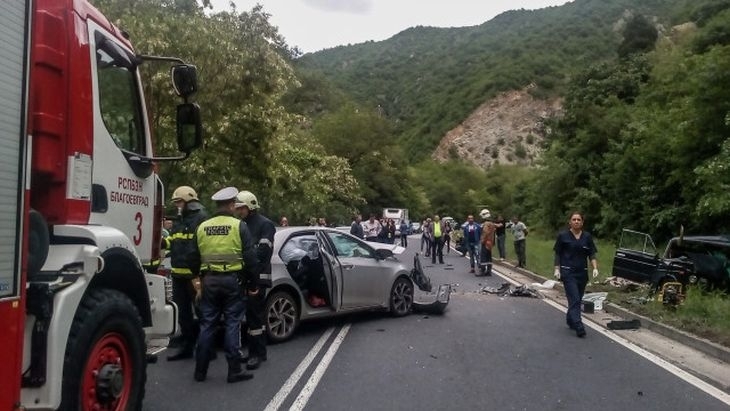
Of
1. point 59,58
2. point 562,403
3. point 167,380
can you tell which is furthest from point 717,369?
point 59,58

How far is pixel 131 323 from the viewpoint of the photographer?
16.1ft

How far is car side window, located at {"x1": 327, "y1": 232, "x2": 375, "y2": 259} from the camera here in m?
10.0

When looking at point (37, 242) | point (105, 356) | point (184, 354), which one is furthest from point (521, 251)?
point (37, 242)

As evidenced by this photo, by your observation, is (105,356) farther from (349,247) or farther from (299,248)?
(349,247)

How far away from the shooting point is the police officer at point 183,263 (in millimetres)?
7715

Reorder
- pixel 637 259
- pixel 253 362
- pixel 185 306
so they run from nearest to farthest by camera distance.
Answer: pixel 253 362 → pixel 185 306 → pixel 637 259

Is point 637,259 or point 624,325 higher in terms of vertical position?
point 637,259

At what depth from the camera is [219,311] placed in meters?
7.01

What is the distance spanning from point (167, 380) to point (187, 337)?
43.1 inches

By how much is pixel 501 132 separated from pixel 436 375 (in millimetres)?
105232

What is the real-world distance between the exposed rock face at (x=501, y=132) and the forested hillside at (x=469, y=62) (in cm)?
149

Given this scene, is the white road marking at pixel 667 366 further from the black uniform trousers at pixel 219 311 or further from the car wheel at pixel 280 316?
the black uniform trousers at pixel 219 311

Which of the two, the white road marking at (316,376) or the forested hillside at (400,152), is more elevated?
the forested hillside at (400,152)

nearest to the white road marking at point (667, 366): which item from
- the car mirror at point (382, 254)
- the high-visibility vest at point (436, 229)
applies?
the car mirror at point (382, 254)
